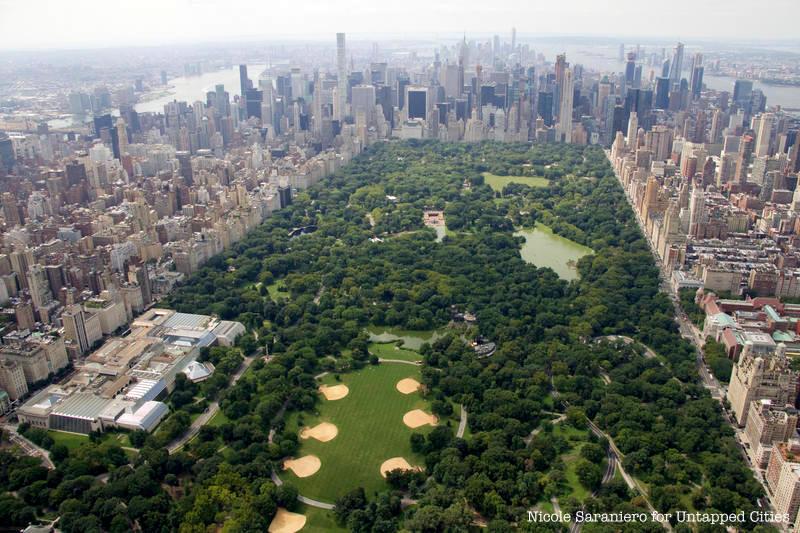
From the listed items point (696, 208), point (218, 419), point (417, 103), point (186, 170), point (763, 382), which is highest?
point (417, 103)

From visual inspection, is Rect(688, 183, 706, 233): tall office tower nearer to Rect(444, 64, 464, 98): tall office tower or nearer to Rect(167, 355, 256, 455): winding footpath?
Rect(167, 355, 256, 455): winding footpath

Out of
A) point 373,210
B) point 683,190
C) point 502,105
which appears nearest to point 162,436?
point 373,210

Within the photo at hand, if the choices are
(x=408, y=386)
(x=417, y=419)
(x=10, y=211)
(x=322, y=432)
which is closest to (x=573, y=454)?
(x=417, y=419)

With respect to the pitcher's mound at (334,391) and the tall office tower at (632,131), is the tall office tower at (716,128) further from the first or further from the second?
the pitcher's mound at (334,391)

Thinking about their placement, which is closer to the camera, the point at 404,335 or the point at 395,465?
the point at 395,465

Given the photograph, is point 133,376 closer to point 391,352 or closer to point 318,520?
point 391,352

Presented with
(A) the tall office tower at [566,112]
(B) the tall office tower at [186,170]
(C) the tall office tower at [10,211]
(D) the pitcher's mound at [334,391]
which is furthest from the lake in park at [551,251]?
(C) the tall office tower at [10,211]

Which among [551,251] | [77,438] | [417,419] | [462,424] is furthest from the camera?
[551,251]
